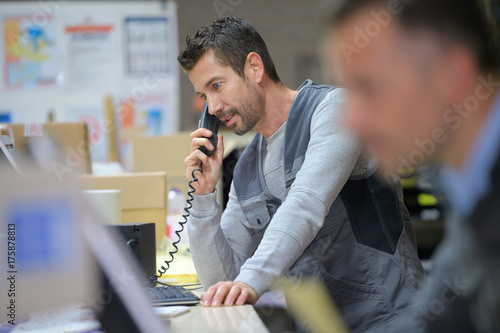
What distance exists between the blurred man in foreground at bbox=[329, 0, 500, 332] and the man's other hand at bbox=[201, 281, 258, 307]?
0.52 m

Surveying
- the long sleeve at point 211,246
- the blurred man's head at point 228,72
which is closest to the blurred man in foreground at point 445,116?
the long sleeve at point 211,246

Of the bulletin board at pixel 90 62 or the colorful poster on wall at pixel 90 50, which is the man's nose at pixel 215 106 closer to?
the bulletin board at pixel 90 62

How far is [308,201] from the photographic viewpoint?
135cm

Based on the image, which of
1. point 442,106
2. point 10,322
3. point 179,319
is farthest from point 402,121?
point 10,322

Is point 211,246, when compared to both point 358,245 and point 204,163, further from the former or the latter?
point 358,245

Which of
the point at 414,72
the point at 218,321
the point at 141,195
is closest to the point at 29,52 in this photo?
the point at 141,195

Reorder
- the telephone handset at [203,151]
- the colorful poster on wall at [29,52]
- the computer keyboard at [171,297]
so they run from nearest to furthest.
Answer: the computer keyboard at [171,297]
the telephone handset at [203,151]
the colorful poster on wall at [29,52]

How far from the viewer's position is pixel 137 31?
491 cm

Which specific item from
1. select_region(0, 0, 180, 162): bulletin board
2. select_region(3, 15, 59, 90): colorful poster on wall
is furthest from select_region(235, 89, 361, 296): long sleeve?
select_region(3, 15, 59, 90): colorful poster on wall

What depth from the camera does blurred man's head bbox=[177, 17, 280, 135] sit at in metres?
1.76

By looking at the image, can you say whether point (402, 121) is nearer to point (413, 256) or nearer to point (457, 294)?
point (457, 294)

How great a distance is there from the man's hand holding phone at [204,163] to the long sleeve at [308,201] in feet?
1.01

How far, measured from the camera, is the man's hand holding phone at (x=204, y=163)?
1638mm

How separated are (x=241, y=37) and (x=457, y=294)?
1.31 m
